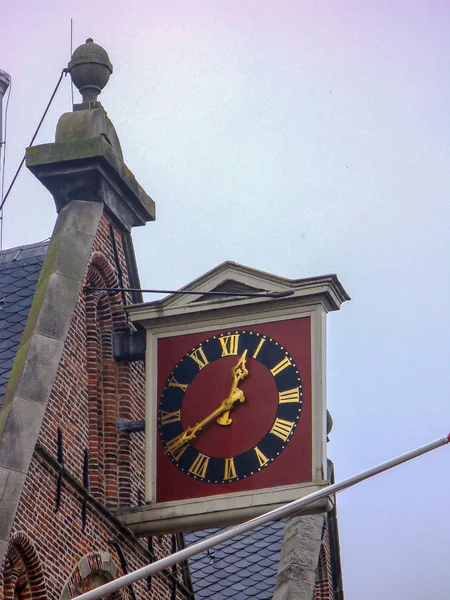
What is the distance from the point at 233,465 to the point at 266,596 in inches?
255

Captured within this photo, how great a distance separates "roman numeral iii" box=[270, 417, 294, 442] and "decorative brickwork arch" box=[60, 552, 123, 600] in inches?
97.2

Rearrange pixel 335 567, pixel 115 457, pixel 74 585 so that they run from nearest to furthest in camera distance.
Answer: pixel 74 585
pixel 115 457
pixel 335 567

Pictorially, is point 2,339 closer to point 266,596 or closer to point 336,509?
point 266,596

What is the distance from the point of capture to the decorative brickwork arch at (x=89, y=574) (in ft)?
83.4

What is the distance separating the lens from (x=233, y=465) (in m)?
26.2

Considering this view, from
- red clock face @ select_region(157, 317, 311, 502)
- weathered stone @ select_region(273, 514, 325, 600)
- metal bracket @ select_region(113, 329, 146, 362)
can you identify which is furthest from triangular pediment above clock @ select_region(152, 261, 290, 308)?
weathered stone @ select_region(273, 514, 325, 600)

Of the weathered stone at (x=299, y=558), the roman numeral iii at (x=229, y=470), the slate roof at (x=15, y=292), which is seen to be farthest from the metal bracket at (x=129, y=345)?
the weathered stone at (x=299, y=558)

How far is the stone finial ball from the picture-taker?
29156 millimetres

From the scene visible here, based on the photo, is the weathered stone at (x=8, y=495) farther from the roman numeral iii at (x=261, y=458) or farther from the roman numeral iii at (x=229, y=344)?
the roman numeral iii at (x=229, y=344)

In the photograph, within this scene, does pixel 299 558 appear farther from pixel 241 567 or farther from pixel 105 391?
pixel 105 391

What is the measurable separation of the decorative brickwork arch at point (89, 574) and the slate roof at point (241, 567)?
558cm

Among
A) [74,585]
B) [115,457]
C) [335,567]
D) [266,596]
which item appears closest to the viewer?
[74,585]

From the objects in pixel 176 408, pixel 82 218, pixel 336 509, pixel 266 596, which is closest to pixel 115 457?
pixel 176 408

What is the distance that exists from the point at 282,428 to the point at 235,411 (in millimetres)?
684
